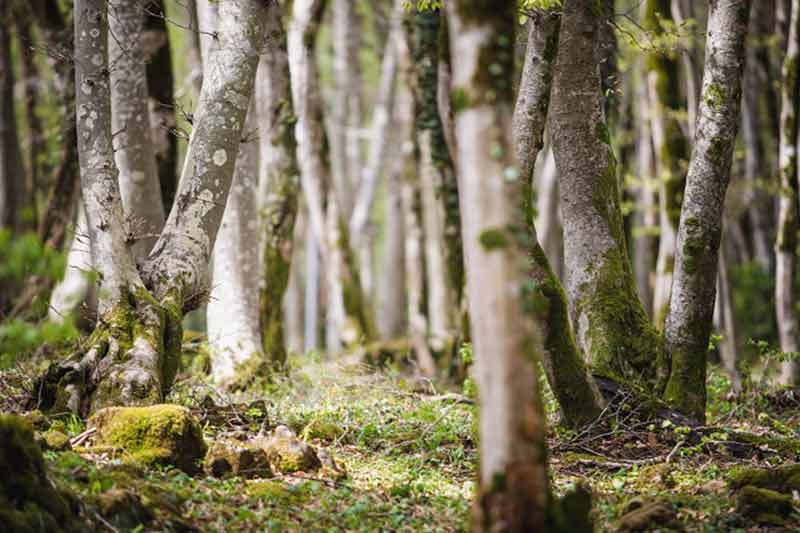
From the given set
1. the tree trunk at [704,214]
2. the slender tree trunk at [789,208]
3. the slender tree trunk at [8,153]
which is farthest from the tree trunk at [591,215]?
the slender tree trunk at [8,153]

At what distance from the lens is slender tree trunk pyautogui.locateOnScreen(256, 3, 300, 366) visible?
13.2m

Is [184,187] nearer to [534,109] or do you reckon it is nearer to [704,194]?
[534,109]

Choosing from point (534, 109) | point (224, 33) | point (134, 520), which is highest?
point (224, 33)

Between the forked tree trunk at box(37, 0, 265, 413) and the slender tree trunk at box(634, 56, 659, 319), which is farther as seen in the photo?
the slender tree trunk at box(634, 56, 659, 319)

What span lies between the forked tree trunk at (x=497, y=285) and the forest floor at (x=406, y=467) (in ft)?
5.77

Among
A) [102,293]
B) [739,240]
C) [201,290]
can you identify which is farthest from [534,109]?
[739,240]

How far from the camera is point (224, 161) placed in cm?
835

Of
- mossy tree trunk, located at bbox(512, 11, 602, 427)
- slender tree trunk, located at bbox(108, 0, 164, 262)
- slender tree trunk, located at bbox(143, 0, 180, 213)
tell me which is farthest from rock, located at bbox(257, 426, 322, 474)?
slender tree trunk, located at bbox(143, 0, 180, 213)

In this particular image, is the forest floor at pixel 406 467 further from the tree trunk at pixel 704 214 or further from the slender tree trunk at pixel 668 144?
the slender tree trunk at pixel 668 144

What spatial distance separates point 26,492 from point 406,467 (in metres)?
3.39

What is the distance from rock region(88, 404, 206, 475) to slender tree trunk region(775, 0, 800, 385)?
8.68 metres

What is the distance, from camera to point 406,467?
7594 mm

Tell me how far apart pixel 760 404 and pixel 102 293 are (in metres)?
7.08

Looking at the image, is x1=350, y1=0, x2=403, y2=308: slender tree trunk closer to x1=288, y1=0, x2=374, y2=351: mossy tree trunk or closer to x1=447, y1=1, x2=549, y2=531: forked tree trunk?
x1=288, y1=0, x2=374, y2=351: mossy tree trunk
